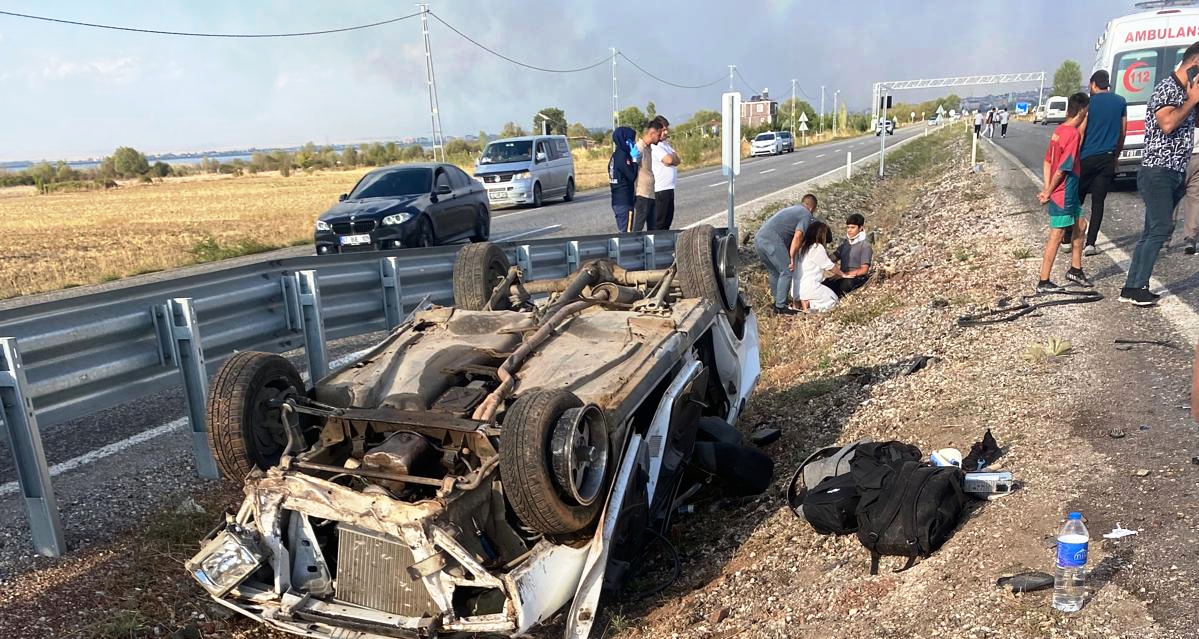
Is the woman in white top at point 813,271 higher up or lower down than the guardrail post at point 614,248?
lower down

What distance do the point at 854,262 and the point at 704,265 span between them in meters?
4.95

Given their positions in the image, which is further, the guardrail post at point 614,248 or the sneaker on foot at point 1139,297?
the guardrail post at point 614,248

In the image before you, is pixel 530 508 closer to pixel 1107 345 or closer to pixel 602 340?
pixel 602 340

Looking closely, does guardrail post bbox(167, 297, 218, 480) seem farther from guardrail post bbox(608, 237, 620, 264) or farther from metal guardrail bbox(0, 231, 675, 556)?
guardrail post bbox(608, 237, 620, 264)

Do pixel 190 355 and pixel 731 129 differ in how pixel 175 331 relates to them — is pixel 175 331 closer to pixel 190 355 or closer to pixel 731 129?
pixel 190 355

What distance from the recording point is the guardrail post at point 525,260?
7320 millimetres

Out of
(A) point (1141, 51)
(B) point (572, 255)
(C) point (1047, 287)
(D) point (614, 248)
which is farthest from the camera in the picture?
(A) point (1141, 51)

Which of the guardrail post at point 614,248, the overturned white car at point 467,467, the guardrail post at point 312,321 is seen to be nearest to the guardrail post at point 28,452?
the overturned white car at point 467,467

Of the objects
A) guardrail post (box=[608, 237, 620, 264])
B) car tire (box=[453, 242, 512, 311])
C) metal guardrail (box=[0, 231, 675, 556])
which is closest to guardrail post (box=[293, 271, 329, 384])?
metal guardrail (box=[0, 231, 675, 556])

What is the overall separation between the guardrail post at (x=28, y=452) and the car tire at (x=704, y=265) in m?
3.55

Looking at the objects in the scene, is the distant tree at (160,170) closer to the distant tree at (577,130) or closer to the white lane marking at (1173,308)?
the distant tree at (577,130)

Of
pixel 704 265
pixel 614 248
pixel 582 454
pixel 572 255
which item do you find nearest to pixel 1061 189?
pixel 704 265

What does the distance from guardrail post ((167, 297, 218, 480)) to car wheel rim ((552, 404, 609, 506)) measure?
2.30 meters

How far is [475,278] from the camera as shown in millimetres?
5617
